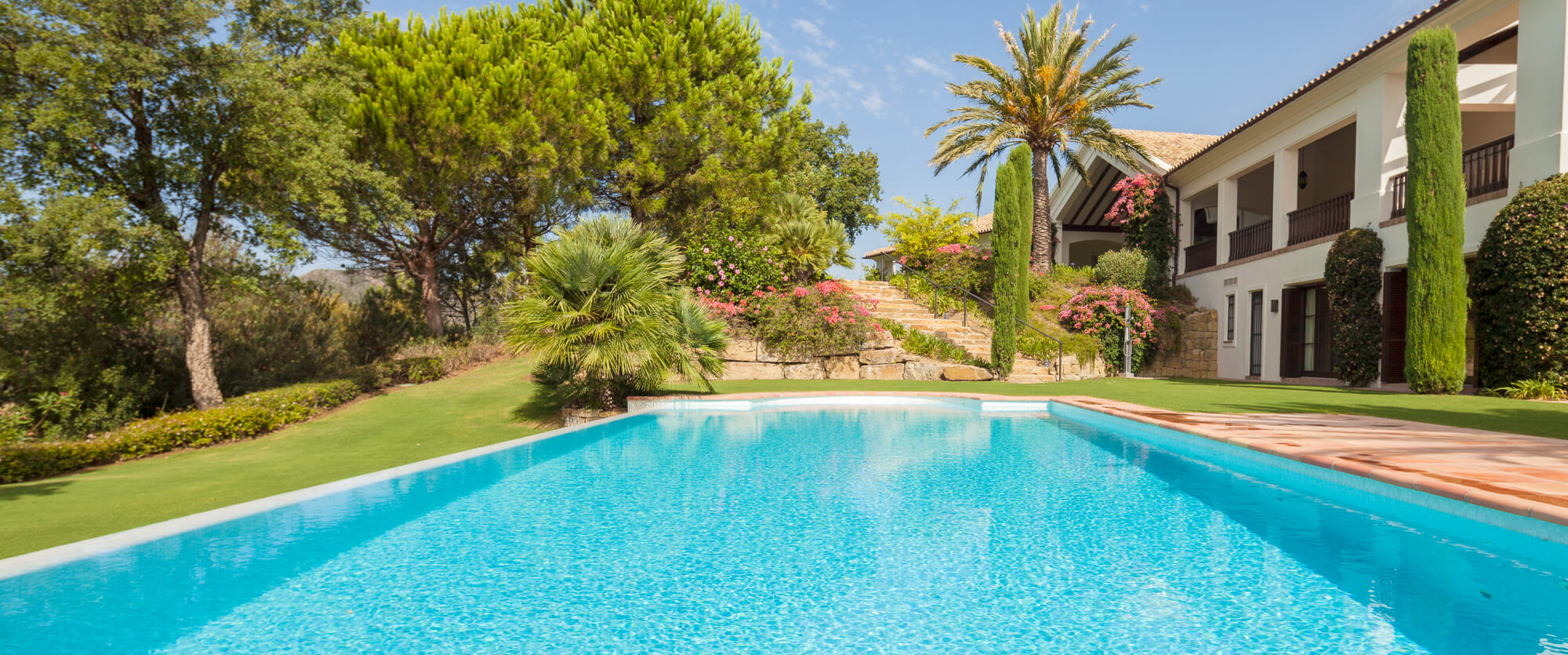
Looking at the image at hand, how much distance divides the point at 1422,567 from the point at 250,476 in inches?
360

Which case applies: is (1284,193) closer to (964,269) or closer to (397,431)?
(964,269)

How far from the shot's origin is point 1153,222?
20.4 meters

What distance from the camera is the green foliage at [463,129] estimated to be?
14.5 m

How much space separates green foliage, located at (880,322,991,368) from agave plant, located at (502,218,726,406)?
6895mm

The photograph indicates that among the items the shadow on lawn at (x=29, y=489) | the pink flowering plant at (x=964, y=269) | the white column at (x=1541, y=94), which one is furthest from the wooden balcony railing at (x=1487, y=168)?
the shadow on lawn at (x=29, y=489)

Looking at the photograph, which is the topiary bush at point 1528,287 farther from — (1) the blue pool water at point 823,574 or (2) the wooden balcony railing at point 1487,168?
(1) the blue pool water at point 823,574

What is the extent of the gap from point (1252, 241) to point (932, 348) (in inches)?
365

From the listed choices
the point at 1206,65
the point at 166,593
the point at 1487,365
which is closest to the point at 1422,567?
the point at 166,593

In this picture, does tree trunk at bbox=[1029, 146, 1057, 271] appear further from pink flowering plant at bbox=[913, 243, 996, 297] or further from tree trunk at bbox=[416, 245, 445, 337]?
tree trunk at bbox=[416, 245, 445, 337]

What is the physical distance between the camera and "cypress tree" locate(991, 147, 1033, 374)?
15.9 meters

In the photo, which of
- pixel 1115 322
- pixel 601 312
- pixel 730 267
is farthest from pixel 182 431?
pixel 1115 322

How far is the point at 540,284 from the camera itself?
33.8 feet

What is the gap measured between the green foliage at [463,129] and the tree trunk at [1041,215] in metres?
12.9

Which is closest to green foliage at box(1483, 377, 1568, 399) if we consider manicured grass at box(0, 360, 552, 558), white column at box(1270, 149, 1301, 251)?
white column at box(1270, 149, 1301, 251)
